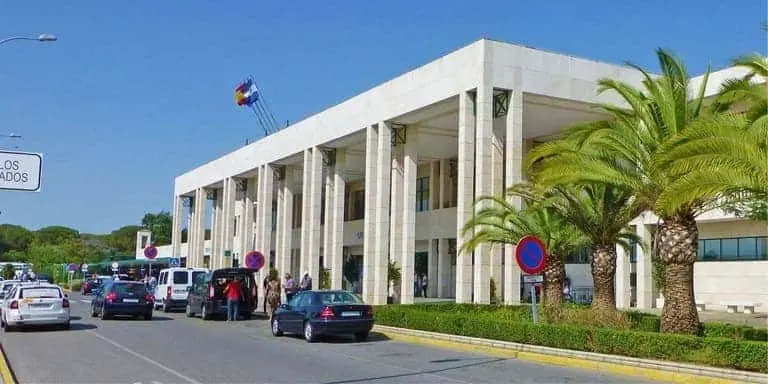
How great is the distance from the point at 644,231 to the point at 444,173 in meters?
14.0

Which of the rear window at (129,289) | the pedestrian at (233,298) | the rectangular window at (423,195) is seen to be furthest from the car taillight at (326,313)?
the rectangular window at (423,195)

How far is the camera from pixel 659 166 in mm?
16969

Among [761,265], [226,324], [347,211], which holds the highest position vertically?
[347,211]

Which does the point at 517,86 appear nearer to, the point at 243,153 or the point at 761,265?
the point at 761,265

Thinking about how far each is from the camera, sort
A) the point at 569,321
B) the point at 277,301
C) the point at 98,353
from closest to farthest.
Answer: the point at 98,353 < the point at 569,321 < the point at 277,301

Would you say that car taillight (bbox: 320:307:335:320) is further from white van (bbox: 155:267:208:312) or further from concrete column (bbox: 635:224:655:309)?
concrete column (bbox: 635:224:655:309)

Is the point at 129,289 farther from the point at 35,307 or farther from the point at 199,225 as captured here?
the point at 199,225

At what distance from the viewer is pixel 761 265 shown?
112 ft

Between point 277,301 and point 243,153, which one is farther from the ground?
point 243,153

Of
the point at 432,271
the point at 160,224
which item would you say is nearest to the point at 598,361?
the point at 432,271

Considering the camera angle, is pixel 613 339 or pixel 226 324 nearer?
pixel 613 339

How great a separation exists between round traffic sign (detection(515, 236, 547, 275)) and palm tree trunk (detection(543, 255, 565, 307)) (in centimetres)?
558

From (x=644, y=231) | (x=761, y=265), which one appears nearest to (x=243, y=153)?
(x=644, y=231)

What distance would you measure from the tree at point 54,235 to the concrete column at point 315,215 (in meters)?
111
